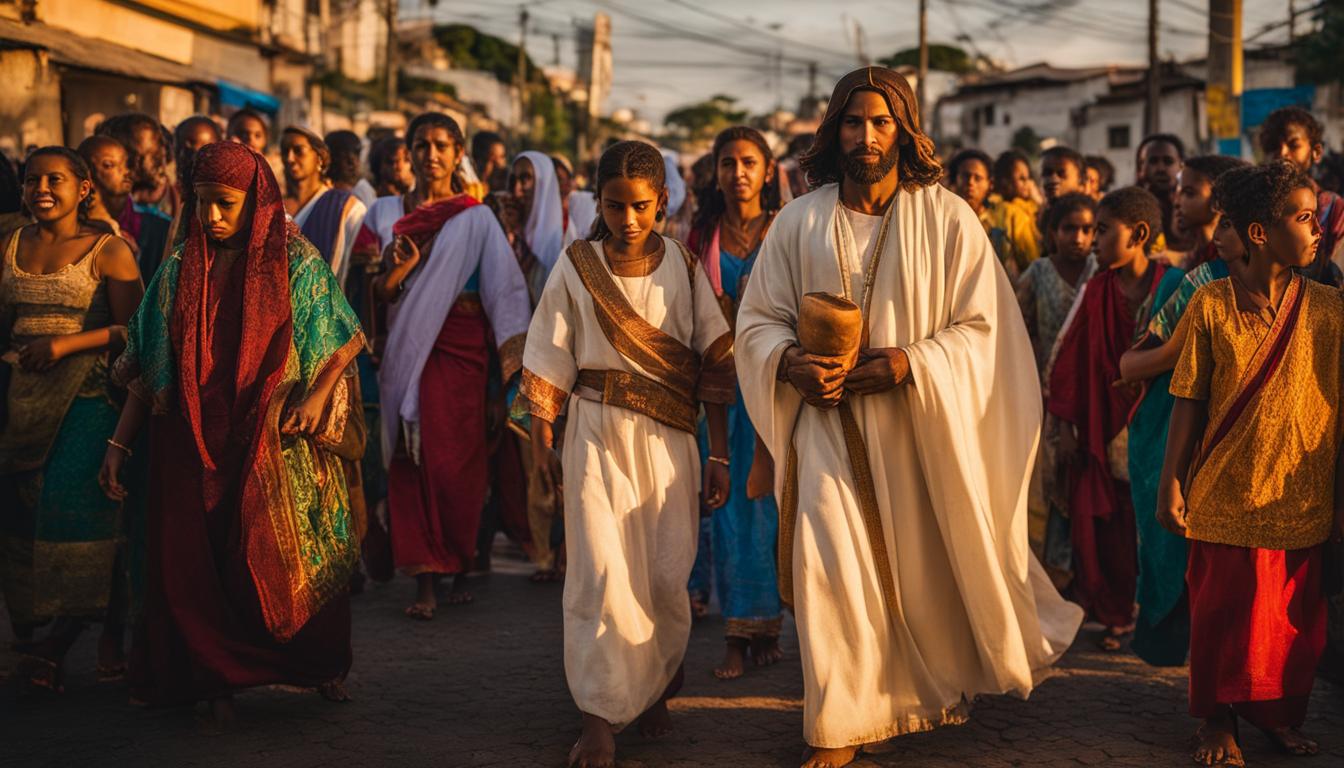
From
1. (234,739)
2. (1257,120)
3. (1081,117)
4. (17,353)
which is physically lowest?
(234,739)

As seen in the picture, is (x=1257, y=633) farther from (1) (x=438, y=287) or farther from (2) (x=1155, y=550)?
(1) (x=438, y=287)

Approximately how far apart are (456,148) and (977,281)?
11.8ft

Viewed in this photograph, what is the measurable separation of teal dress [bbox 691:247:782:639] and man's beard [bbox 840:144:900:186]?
56.0 inches

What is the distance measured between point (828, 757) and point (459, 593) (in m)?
3.35

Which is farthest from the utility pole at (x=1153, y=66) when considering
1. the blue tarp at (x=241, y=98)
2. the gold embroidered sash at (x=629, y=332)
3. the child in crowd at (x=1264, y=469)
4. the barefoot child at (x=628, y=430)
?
the gold embroidered sash at (x=629, y=332)

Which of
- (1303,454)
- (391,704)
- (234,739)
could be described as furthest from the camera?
(391,704)

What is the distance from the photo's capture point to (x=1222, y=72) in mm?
23391

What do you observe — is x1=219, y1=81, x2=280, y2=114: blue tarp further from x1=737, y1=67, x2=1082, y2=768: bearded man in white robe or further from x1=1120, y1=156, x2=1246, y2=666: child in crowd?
x1=737, y1=67, x2=1082, y2=768: bearded man in white robe

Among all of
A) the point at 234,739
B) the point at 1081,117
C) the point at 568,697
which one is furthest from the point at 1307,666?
the point at 1081,117

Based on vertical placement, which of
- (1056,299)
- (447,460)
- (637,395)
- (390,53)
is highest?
(390,53)

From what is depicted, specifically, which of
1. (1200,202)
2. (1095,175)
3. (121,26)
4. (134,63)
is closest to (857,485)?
(1200,202)

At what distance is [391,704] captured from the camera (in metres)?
5.46

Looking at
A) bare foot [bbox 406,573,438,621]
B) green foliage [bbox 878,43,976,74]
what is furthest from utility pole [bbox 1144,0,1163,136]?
green foliage [bbox 878,43,976,74]

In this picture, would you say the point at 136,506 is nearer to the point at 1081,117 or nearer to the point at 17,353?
the point at 17,353
